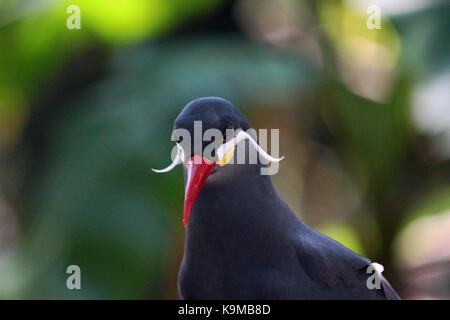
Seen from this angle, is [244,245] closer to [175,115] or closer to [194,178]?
[194,178]

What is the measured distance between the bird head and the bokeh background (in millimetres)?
1814

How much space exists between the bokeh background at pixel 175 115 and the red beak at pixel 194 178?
6.01 feet

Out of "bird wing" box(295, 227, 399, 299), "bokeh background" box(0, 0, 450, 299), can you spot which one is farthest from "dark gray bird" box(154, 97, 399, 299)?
"bokeh background" box(0, 0, 450, 299)

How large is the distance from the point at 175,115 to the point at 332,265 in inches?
76.1

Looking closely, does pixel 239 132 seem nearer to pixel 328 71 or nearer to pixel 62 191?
pixel 62 191

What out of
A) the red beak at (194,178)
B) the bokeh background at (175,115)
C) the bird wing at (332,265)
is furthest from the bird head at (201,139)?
the bokeh background at (175,115)

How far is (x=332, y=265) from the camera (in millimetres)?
1929

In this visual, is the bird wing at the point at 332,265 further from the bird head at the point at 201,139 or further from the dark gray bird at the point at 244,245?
the bird head at the point at 201,139

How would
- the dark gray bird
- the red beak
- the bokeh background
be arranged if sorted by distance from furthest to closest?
the bokeh background, the dark gray bird, the red beak

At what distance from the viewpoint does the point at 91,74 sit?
4215 mm

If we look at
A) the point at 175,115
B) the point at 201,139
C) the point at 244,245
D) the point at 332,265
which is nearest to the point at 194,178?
the point at 201,139

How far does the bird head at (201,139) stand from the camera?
1693 mm

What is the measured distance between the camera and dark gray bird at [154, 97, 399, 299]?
1801mm

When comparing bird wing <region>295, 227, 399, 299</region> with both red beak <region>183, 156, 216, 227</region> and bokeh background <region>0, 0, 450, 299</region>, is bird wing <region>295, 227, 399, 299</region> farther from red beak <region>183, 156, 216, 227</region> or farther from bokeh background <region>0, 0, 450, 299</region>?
bokeh background <region>0, 0, 450, 299</region>
